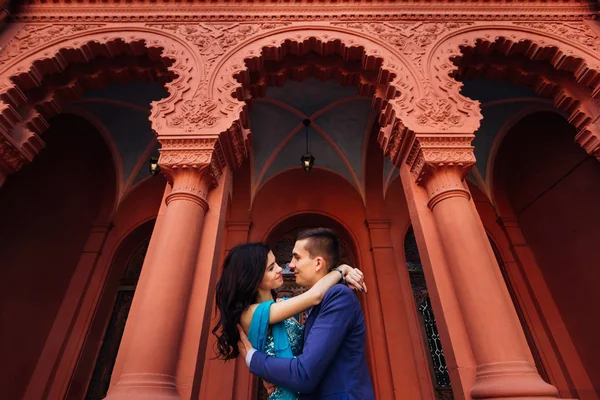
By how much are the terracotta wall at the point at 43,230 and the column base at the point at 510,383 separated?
6.26 metres

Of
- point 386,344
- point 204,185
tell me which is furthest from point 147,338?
point 386,344

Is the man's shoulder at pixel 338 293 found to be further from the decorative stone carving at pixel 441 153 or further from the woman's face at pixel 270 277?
the decorative stone carving at pixel 441 153

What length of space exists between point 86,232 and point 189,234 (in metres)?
4.78

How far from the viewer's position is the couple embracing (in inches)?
48.3

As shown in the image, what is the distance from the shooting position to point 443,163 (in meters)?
3.19

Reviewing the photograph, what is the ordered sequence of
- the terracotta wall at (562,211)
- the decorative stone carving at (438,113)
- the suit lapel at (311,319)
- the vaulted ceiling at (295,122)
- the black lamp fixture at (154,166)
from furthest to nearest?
the vaulted ceiling at (295,122) < the black lamp fixture at (154,166) < the terracotta wall at (562,211) < the decorative stone carving at (438,113) < the suit lapel at (311,319)

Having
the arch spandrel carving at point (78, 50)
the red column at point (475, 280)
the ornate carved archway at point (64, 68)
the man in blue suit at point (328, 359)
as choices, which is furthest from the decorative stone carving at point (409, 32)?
the man in blue suit at point (328, 359)

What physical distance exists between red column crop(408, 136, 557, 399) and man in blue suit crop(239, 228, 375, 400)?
1.56m

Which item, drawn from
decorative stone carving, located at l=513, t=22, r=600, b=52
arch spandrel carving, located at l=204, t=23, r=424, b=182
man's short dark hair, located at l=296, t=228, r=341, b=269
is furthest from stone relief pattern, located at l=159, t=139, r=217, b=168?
decorative stone carving, located at l=513, t=22, r=600, b=52

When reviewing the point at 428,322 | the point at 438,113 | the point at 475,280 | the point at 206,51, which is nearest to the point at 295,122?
the point at 206,51

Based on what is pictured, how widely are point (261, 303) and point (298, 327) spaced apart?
0.90 ft

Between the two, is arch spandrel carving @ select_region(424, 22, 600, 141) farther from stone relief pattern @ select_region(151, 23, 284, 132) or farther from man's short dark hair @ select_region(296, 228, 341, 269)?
man's short dark hair @ select_region(296, 228, 341, 269)

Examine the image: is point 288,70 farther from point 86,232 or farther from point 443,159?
point 86,232

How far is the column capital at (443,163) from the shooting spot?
3.18 metres
